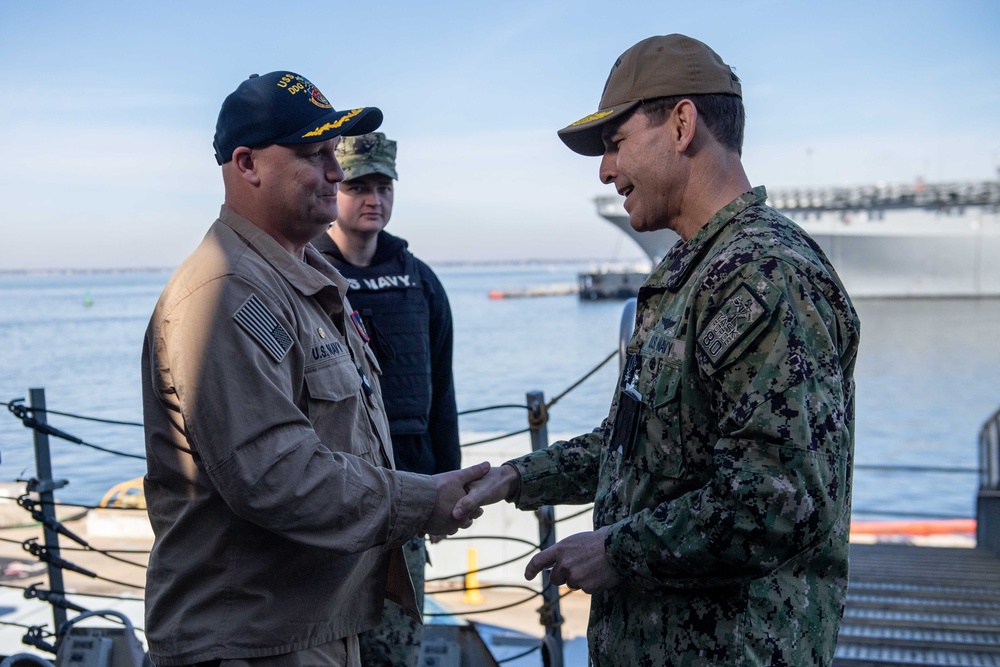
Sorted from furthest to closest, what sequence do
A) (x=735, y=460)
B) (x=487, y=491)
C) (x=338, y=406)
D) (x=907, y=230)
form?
1. (x=907, y=230)
2. (x=487, y=491)
3. (x=338, y=406)
4. (x=735, y=460)

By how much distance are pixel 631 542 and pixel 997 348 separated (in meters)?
51.2

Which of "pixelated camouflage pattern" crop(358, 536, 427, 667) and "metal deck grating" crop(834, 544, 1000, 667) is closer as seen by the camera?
"pixelated camouflage pattern" crop(358, 536, 427, 667)

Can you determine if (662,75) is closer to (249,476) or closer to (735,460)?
(735,460)

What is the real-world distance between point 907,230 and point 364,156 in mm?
64243

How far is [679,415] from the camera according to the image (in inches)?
61.7

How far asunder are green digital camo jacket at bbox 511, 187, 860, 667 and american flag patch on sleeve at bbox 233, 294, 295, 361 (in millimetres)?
708

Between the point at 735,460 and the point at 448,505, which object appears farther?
the point at 448,505

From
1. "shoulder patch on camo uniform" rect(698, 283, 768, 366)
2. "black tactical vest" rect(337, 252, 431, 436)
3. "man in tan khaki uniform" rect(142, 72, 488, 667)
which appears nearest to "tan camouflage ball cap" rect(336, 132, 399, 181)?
"black tactical vest" rect(337, 252, 431, 436)

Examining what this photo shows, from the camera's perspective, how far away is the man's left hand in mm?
1604

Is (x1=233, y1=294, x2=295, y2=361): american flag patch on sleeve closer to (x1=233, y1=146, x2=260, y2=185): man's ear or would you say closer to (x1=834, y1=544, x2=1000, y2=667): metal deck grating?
(x1=233, y1=146, x2=260, y2=185): man's ear

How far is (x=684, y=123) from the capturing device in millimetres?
1675

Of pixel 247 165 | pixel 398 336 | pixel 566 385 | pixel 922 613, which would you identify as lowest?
pixel 566 385

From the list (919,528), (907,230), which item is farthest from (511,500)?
(907,230)

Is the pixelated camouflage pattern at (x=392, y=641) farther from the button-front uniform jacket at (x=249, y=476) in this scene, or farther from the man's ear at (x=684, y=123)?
the man's ear at (x=684, y=123)
